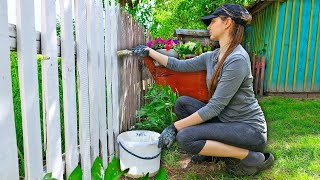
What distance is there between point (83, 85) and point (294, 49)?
627 centimetres

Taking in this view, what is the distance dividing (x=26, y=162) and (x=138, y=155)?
1206 mm

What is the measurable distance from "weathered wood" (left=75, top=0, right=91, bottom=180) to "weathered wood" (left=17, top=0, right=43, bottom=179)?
0.53m

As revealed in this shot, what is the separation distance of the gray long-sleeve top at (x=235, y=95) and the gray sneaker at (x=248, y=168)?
0.28 meters

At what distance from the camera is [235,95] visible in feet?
8.69

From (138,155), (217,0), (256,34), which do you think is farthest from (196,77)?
(217,0)

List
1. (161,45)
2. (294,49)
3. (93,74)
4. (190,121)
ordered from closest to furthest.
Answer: (93,74), (190,121), (161,45), (294,49)

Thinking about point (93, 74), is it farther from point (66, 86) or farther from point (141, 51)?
point (141, 51)

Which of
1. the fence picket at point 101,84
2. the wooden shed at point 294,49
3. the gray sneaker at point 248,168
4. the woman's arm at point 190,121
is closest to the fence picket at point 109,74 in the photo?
the fence picket at point 101,84

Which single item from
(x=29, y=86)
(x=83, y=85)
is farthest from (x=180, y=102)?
(x=29, y=86)

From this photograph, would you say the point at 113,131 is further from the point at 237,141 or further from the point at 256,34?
the point at 256,34

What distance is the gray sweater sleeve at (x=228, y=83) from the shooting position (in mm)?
2504

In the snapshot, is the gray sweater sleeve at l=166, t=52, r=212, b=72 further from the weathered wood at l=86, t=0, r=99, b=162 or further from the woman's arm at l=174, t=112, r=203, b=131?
the weathered wood at l=86, t=0, r=99, b=162

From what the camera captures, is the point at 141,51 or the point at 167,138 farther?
the point at 141,51

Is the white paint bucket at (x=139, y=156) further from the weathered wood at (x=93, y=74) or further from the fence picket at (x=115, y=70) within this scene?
the weathered wood at (x=93, y=74)
